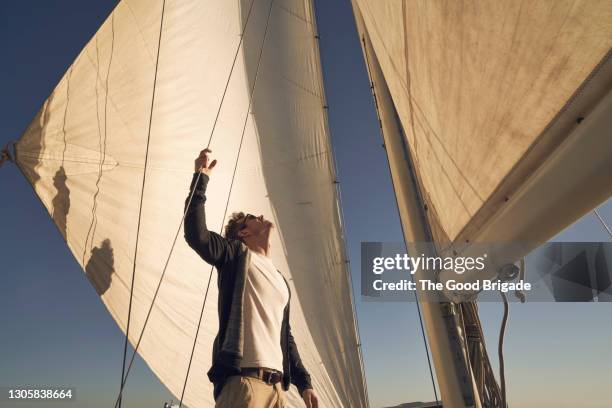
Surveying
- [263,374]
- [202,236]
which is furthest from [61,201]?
[263,374]

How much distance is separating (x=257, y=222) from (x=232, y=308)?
1.64ft

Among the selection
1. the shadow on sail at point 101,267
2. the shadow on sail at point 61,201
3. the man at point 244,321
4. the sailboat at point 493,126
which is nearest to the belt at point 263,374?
the man at point 244,321

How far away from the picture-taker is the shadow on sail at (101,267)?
103 inches

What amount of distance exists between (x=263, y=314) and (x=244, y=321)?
9 centimetres

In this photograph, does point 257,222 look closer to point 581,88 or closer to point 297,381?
point 297,381

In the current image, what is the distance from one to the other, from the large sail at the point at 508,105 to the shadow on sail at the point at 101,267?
2.24 meters

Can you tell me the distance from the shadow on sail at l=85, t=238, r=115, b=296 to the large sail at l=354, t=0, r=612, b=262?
88.3 inches

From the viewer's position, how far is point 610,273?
1315mm

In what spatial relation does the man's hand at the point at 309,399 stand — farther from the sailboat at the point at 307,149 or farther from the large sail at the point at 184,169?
the large sail at the point at 184,169

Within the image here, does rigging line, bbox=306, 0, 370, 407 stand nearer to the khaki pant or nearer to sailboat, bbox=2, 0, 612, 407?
sailboat, bbox=2, 0, 612, 407

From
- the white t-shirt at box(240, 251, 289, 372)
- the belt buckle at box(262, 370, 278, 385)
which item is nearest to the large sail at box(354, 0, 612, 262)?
the white t-shirt at box(240, 251, 289, 372)

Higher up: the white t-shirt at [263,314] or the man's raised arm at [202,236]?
the man's raised arm at [202,236]

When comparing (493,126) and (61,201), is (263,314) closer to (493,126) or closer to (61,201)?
(493,126)

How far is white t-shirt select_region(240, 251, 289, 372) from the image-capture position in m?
1.36
